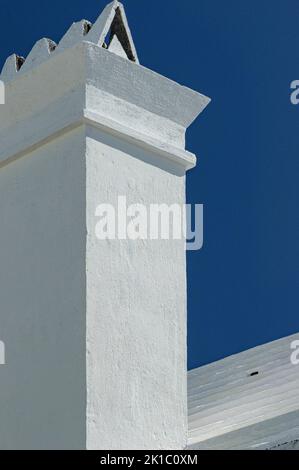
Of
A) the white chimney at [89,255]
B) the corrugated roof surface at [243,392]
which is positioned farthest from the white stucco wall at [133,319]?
the corrugated roof surface at [243,392]

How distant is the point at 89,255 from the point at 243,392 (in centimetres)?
240

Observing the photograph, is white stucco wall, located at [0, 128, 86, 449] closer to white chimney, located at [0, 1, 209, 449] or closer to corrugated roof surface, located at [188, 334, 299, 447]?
white chimney, located at [0, 1, 209, 449]

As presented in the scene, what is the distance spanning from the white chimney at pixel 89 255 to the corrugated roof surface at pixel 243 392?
17.3 inches

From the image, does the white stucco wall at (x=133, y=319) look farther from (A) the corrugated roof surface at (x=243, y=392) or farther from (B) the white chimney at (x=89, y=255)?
(A) the corrugated roof surface at (x=243, y=392)

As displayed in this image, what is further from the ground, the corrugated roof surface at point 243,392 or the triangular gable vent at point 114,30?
the triangular gable vent at point 114,30

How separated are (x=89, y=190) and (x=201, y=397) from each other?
2.92 metres

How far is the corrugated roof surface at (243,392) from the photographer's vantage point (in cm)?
620

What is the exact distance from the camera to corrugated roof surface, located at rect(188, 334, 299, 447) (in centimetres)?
620

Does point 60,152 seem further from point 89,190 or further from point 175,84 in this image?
point 175,84

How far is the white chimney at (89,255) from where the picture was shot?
18.6ft

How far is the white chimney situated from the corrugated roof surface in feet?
1.44

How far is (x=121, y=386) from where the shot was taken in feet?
18.8

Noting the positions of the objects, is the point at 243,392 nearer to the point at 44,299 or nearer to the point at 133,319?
the point at 133,319

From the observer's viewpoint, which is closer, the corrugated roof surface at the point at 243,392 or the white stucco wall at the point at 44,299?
the white stucco wall at the point at 44,299
